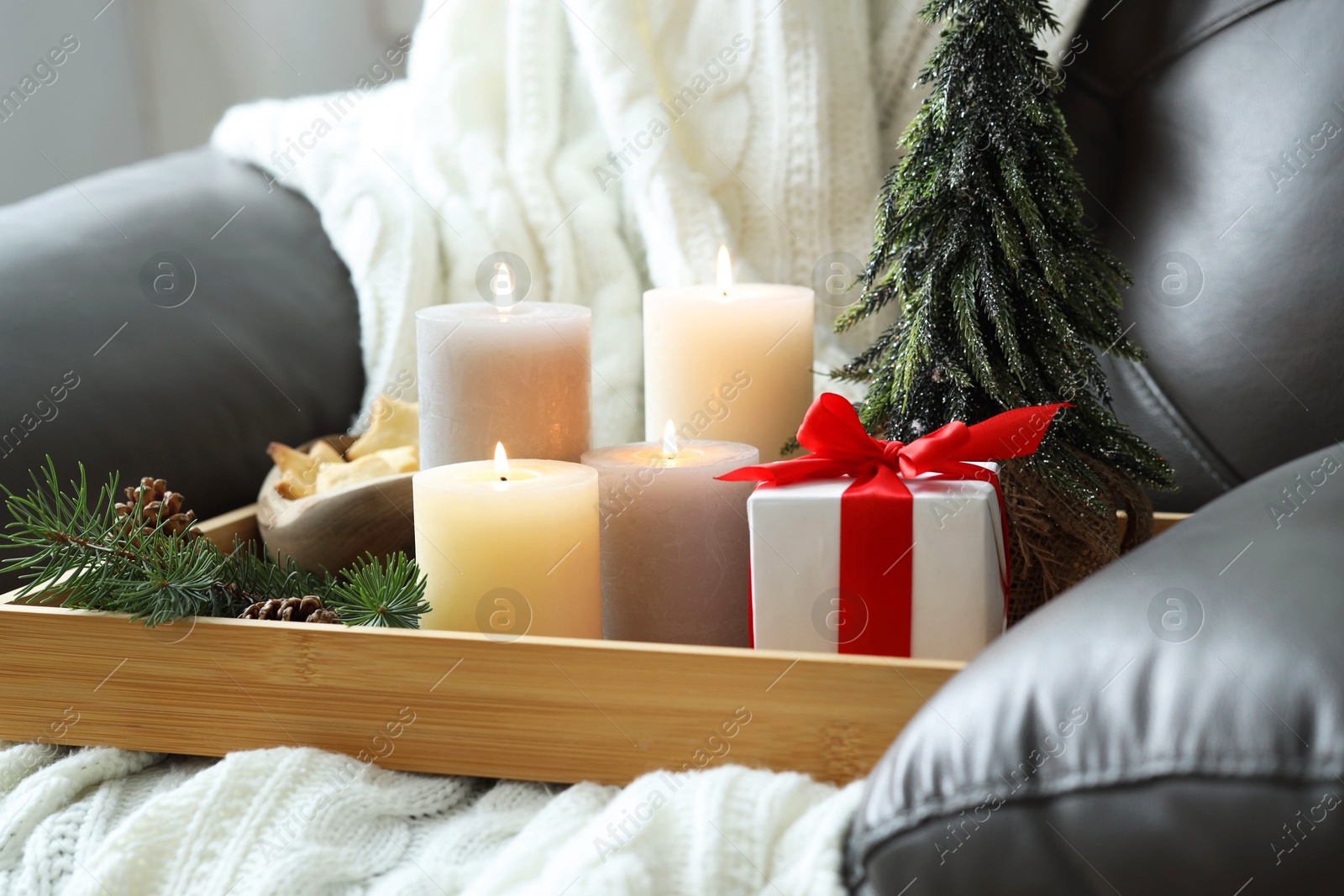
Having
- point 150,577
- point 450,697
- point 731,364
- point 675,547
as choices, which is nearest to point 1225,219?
point 731,364

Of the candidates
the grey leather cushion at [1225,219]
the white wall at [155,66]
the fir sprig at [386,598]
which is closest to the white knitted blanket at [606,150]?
the grey leather cushion at [1225,219]

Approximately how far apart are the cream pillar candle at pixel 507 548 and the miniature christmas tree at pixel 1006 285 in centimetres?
21

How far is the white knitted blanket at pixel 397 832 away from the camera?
44cm

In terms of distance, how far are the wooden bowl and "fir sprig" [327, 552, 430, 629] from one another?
102mm

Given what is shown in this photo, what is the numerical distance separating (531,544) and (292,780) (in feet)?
0.55

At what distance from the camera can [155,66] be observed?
1.82 metres

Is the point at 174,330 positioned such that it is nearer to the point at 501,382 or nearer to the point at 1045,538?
the point at 501,382

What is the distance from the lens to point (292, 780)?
0.52 metres

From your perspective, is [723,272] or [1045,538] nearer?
[1045,538]

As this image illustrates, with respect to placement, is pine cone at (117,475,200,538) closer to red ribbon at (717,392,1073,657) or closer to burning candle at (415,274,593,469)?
burning candle at (415,274,593,469)

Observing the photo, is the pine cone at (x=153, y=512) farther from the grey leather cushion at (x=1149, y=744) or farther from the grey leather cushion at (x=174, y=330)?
the grey leather cushion at (x=1149, y=744)

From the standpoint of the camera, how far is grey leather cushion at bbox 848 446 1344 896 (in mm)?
318

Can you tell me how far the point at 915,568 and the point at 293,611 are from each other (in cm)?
35

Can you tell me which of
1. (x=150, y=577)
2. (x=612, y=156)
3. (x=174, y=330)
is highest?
(x=612, y=156)
